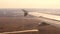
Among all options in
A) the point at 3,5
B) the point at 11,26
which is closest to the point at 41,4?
the point at 3,5

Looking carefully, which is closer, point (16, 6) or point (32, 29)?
point (32, 29)

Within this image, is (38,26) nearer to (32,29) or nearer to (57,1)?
(32,29)

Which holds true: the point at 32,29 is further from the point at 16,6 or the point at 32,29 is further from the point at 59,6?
the point at 59,6

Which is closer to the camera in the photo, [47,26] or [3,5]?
[47,26]

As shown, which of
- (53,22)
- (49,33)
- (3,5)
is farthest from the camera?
(3,5)

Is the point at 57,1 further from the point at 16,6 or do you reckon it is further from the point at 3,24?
the point at 3,24

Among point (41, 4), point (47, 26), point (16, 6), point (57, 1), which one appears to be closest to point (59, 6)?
point (57, 1)

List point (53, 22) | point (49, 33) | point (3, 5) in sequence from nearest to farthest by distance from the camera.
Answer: point (49, 33) < point (53, 22) < point (3, 5)
